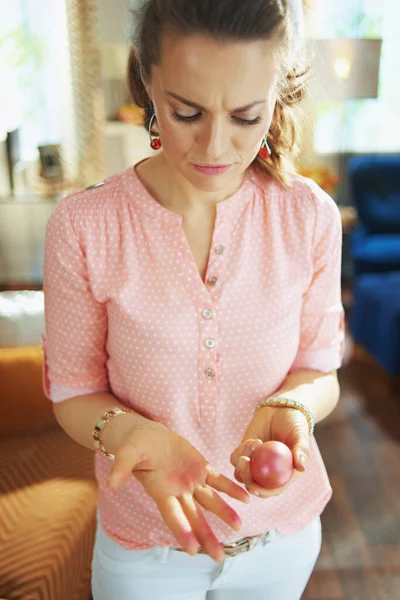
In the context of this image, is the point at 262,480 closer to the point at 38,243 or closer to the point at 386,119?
the point at 38,243

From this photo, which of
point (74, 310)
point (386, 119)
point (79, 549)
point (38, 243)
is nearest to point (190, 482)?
point (74, 310)

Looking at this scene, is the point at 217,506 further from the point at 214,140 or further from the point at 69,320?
the point at 214,140

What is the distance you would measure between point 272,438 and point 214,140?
362 mm

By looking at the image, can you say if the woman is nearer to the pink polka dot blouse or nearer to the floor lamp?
the pink polka dot blouse

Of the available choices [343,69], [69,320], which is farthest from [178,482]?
[343,69]

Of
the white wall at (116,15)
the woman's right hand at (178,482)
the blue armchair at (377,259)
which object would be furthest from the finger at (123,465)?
the blue armchair at (377,259)

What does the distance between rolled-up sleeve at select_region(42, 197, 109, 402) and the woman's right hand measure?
0.15 m

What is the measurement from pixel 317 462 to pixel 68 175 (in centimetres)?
388

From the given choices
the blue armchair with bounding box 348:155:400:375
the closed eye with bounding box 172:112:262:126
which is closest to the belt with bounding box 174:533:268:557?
the closed eye with bounding box 172:112:262:126

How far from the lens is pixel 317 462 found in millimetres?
893

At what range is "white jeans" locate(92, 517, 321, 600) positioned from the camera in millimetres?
838

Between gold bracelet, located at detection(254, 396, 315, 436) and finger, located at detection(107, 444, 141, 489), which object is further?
gold bracelet, located at detection(254, 396, 315, 436)

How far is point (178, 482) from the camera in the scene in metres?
0.68

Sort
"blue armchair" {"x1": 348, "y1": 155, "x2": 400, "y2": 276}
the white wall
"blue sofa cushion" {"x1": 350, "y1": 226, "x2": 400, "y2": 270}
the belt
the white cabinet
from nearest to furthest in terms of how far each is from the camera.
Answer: the white wall → the belt → "blue sofa cushion" {"x1": 350, "y1": 226, "x2": 400, "y2": 270} → "blue armchair" {"x1": 348, "y1": 155, "x2": 400, "y2": 276} → the white cabinet
